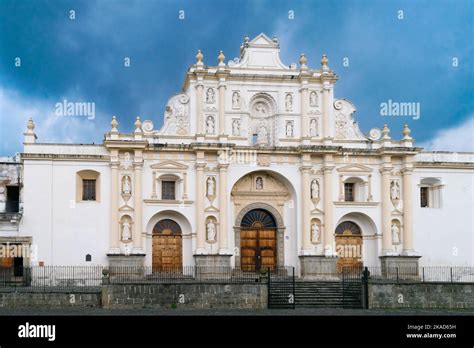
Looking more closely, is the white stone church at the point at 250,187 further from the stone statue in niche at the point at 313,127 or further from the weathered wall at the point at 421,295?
the weathered wall at the point at 421,295

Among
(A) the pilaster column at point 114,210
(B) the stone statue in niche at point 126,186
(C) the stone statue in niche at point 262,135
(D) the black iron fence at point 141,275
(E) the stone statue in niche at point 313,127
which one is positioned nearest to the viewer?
(D) the black iron fence at point 141,275

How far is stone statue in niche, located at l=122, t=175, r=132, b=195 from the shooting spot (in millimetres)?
36656

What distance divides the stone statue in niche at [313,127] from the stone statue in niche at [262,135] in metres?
2.53

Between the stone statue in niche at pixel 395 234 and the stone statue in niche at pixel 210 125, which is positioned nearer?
the stone statue in niche at pixel 210 125

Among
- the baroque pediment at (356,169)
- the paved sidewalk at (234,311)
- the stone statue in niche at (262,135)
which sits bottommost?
the paved sidewalk at (234,311)

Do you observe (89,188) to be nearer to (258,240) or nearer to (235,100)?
(235,100)

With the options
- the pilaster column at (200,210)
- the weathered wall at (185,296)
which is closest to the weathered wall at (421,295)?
the weathered wall at (185,296)

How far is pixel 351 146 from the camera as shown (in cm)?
3888

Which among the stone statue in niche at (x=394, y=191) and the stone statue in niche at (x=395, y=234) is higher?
the stone statue in niche at (x=394, y=191)

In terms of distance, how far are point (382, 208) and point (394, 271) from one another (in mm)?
3499

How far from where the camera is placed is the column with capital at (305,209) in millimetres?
37344

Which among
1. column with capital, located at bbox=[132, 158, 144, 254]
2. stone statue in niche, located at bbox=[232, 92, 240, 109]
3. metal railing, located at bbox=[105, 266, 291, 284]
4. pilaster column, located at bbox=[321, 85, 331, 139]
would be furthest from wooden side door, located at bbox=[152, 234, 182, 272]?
pilaster column, located at bbox=[321, 85, 331, 139]

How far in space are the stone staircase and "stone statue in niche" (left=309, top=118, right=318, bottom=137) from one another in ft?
32.0
